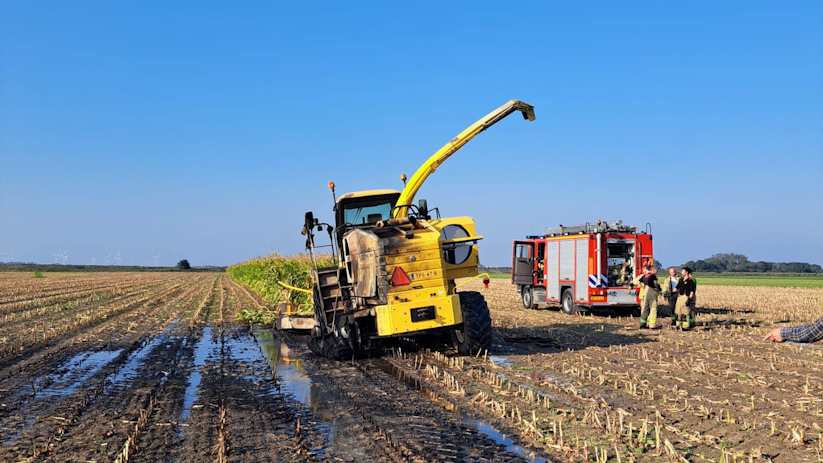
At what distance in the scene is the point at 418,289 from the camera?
1047 cm

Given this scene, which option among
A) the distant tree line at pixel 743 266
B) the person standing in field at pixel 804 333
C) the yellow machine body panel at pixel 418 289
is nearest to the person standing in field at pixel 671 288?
the yellow machine body panel at pixel 418 289

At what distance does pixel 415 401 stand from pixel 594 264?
1256 centimetres

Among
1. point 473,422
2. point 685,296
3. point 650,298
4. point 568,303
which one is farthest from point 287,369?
point 568,303

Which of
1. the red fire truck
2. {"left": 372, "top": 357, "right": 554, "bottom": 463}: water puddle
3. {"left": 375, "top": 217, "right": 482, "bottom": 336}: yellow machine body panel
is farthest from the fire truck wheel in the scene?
{"left": 372, "top": 357, "right": 554, "bottom": 463}: water puddle

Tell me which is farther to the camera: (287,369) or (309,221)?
(309,221)

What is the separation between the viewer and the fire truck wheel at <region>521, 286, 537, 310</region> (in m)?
23.3

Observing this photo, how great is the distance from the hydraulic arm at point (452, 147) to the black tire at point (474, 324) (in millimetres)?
2278

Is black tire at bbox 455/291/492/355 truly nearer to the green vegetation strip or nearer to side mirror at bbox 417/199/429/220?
side mirror at bbox 417/199/429/220

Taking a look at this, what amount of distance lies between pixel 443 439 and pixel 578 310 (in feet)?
50.6

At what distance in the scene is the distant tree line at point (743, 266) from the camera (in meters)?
95.4

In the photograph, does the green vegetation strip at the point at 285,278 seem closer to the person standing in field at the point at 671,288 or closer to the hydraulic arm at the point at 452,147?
the hydraulic arm at the point at 452,147

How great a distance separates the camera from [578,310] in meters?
20.6

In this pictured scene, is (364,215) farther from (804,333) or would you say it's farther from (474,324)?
(804,333)

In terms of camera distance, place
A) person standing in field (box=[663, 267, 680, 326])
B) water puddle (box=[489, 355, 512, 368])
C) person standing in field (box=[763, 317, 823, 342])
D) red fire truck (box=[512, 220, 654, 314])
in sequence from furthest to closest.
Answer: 1. red fire truck (box=[512, 220, 654, 314])
2. person standing in field (box=[663, 267, 680, 326])
3. water puddle (box=[489, 355, 512, 368])
4. person standing in field (box=[763, 317, 823, 342])
